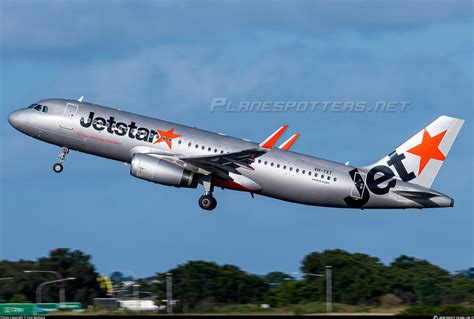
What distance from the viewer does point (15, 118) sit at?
54.5 meters

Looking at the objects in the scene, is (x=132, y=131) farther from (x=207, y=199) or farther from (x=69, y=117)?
(x=207, y=199)

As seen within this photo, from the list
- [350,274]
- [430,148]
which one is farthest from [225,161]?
[350,274]

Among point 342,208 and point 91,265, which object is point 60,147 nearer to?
point 342,208

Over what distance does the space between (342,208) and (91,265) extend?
49742 millimetres

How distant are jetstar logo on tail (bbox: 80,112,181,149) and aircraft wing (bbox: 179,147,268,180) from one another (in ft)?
5.08

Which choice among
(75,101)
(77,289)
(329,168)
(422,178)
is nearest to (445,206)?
(422,178)

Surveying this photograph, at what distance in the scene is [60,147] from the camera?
2115 inches

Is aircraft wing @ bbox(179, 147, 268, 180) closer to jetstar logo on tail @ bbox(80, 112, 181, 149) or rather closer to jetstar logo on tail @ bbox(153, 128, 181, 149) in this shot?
jetstar logo on tail @ bbox(153, 128, 181, 149)

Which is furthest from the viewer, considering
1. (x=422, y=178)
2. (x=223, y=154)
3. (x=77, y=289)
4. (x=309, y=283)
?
(x=77, y=289)

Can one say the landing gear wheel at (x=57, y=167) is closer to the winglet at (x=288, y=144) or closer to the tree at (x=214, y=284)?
the winglet at (x=288, y=144)

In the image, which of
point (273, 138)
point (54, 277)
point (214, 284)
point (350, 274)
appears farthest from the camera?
point (54, 277)

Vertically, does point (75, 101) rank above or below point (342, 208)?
above

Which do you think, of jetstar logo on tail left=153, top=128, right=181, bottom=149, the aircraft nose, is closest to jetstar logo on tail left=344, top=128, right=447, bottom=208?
jetstar logo on tail left=153, top=128, right=181, bottom=149

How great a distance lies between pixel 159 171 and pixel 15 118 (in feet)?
30.0
